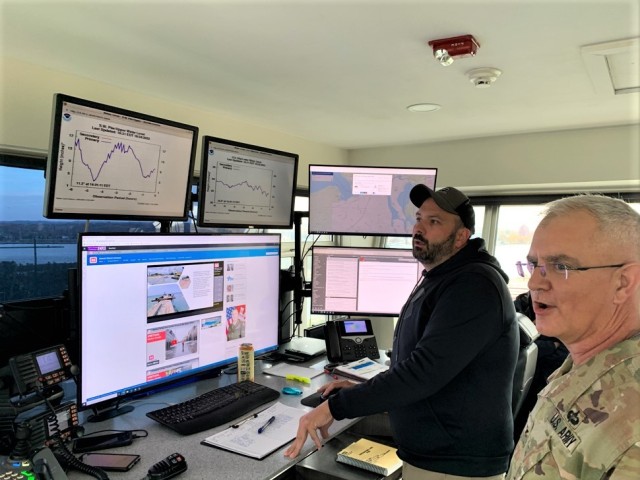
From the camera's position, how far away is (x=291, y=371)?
6.78ft

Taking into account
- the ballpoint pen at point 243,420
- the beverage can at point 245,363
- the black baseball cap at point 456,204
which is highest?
the black baseball cap at point 456,204

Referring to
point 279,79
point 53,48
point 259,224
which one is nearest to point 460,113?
point 279,79

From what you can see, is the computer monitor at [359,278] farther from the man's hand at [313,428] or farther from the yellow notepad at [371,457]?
the man's hand at [313,428]

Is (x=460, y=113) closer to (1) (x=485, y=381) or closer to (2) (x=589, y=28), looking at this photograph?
(2) (x=589, y=28)

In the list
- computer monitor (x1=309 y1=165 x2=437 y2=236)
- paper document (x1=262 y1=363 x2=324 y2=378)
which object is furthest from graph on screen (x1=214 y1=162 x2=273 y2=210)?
paper document (x1=262 y1=363 x2=324 y2=378)

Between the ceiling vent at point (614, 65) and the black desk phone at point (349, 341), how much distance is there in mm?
1555

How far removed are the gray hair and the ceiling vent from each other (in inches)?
54.3

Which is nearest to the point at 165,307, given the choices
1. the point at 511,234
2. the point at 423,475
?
the point at 423,475

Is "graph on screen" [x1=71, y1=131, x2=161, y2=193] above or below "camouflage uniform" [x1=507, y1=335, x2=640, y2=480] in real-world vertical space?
above

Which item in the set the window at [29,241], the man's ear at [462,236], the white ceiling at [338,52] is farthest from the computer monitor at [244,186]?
the man's ear at [462,236]

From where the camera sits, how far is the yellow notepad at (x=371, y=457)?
62.6 inches

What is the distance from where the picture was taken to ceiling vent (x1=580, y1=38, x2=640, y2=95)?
1.94 meters

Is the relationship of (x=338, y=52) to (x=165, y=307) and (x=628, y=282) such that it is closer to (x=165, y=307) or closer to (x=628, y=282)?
(x=165, y=307)

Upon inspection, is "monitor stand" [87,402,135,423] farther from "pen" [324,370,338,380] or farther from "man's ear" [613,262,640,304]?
"man's ear" [613,262,640,304]
